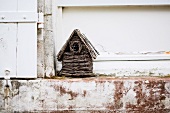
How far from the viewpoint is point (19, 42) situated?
2129 mm

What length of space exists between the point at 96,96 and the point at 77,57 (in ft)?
1.01

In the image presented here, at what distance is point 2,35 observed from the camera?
2.14m

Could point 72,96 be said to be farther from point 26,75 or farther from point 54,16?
point 54,16

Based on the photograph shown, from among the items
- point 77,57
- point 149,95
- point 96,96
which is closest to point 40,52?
point 77,57

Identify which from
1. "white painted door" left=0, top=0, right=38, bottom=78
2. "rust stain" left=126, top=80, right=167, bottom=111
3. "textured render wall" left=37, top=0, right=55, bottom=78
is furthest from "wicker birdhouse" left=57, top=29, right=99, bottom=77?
"rust stain" left=126, top=80, right=167, bottom=111

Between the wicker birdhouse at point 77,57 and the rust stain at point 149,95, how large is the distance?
355 mm

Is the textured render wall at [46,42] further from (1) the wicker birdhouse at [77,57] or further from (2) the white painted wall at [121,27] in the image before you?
(2) the white painted wall at [121,27]

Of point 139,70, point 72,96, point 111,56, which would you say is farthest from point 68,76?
point 139,70

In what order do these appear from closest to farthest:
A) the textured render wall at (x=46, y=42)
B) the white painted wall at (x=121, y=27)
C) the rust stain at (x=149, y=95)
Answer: the rust stain at (x=149, y=95) → the textured render wall at (x=46, y=42) → the white painted wall at (x=121, y=27)

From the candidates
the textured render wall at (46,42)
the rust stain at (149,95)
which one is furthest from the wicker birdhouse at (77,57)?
the rust stain at (149,95)

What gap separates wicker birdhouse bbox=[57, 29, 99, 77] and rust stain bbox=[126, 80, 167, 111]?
355 mm

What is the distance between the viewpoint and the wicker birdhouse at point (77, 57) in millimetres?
2195

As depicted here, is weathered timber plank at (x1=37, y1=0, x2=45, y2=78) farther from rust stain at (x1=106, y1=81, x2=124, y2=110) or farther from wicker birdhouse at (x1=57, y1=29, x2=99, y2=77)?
rust stain at (x1=106, y1=81, x2=124, y2=110)

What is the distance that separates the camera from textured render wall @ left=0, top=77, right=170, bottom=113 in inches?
82.0
